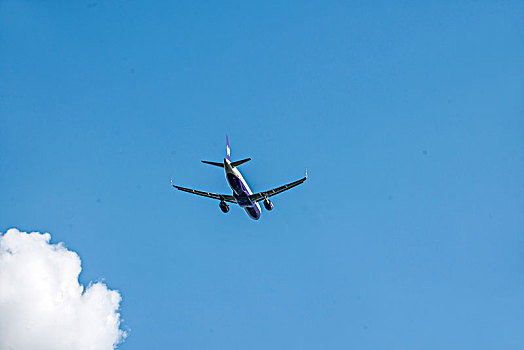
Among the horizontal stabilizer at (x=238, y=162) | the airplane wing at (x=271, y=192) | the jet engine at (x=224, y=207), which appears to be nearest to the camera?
the horizontal stabilizer at (x=238, y=162)

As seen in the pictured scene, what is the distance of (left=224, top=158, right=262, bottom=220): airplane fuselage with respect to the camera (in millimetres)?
82406

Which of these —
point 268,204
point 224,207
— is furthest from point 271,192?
point 224,207

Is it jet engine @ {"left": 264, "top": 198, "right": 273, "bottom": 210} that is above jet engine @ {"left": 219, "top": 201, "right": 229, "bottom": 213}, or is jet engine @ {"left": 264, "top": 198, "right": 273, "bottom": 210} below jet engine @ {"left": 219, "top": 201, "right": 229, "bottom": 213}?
above

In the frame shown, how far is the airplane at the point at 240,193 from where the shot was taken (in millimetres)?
82506

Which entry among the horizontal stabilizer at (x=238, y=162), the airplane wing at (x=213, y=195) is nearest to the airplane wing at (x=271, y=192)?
the airplane wing at (x=213, y=195)

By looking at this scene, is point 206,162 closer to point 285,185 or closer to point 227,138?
point 227,138

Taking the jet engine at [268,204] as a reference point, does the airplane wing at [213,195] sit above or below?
above

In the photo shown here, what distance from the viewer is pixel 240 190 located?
3428 inches

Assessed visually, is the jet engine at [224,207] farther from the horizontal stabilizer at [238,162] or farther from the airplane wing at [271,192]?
the horizontal stabilizer at [238,162]

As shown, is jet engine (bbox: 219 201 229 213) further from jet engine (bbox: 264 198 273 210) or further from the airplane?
jet engine (bbox: 264 198 273 210)

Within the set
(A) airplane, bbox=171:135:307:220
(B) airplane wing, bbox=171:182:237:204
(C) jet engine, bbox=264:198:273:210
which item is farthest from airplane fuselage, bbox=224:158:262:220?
(C) jet engine, bbox=264:198:273:210

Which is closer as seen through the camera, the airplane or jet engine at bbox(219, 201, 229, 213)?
the airplane

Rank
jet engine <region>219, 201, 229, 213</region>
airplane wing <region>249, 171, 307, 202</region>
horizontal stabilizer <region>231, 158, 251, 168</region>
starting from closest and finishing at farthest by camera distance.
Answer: horizontal stabilizer <region>231, 158, 251, 168</region> < airplane wing <region>249, 171, 307, 202</region> < jet engine <region>219, 201, 229, 213</region>

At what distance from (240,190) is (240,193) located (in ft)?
4.63
